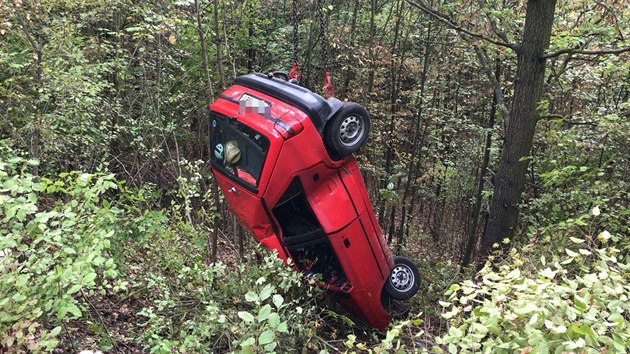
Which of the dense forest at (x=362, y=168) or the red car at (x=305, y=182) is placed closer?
the dense forest at (x=362, y=168)

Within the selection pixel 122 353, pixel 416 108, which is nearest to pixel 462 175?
pixel 416 108

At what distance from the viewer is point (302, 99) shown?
421cm

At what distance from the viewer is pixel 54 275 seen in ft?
7.81

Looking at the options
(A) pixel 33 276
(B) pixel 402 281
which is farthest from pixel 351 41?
(A) pixel 33 276

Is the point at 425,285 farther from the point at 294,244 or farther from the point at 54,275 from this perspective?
the point at 54,275

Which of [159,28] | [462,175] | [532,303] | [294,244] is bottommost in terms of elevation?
[462,175]

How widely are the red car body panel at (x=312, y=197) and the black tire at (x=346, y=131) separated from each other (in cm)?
11

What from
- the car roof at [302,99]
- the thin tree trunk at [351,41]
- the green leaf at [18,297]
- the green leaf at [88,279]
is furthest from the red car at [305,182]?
the thin tree trunk at [351,41]

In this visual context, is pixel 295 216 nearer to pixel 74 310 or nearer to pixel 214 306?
pixel 214 306

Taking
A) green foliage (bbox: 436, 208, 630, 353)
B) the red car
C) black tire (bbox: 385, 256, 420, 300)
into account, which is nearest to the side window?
the red car

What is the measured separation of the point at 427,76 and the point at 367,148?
2.33m

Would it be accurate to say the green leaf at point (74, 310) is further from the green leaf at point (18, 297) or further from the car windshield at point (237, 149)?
the car windshield at point (237, 149)

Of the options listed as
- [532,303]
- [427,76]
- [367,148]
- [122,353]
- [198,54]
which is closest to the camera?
[532,303]

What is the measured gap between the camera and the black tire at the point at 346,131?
13.9 ft
